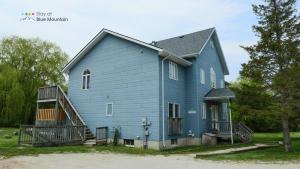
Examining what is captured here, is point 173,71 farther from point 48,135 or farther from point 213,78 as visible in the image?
point 48,135

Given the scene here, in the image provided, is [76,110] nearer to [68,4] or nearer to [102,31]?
[102,31]

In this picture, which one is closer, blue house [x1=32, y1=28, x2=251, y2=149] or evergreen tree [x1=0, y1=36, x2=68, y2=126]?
blue house [x1=32, y1=28, x2=251, y2=149]

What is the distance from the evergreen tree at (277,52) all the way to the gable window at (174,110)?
15.9 feet

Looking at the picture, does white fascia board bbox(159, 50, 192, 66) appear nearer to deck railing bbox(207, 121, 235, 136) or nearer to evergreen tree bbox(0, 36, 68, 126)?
deck railing bbox(207, 121, 235, 136)

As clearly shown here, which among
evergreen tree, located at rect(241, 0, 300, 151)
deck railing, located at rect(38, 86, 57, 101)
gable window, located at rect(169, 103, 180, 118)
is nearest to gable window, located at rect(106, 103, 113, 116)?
gable window, located at rect(169, 103, 180, 118)

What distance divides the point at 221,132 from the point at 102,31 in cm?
1133

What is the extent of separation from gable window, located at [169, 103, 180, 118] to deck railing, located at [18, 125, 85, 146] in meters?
6.15

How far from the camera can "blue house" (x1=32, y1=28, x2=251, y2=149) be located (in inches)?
666

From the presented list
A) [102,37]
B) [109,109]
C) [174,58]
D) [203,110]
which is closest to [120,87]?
[109,109]

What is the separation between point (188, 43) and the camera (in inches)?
837

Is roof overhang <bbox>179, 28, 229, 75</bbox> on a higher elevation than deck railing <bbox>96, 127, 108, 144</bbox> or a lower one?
higher

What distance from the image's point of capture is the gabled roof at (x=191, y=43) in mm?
19733

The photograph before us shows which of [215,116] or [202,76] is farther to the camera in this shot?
[215,116]

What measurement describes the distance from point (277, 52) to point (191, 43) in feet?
24.4
